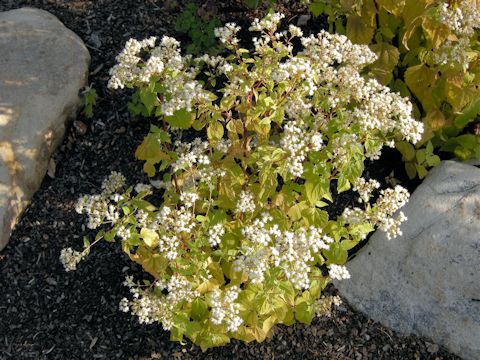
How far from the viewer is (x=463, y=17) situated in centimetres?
330

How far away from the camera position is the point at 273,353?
380 cm

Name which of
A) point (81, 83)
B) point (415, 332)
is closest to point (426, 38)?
point (415, 332)

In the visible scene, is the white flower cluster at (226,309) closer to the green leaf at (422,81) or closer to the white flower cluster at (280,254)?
the white flower cluster at (280,254)

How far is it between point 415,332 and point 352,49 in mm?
1994

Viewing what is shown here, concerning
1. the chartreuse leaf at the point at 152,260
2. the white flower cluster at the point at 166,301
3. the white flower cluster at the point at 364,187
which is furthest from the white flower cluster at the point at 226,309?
the white flower cluster at the point at 364,187

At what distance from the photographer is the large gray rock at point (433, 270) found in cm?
370

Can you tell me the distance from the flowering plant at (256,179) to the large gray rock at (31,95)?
4.13ft

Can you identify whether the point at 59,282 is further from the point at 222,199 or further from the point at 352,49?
the point at 352,49

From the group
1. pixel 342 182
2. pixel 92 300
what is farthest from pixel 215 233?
pixel 92 300

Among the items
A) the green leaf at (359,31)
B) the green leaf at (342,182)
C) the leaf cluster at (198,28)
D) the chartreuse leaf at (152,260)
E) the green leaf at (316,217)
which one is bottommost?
the chartreuse leaf at (152,260)

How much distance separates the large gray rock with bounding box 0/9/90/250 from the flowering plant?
126cm

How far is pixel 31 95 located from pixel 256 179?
218 cm

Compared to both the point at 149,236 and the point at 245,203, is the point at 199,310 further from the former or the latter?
the point at 245,203

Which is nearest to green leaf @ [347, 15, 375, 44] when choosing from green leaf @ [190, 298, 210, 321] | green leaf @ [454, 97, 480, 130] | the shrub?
the shrub
